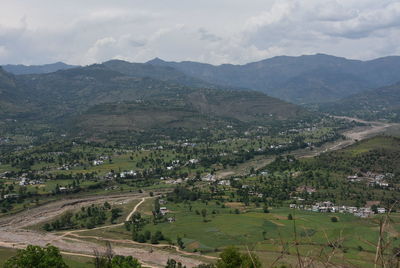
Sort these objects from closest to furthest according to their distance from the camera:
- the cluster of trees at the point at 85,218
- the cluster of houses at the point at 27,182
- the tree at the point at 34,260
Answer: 1. the tree at the point at 34,260
2. the cluster of trees at the point at 85,218
3. the cluster of houses at the point at 27,182

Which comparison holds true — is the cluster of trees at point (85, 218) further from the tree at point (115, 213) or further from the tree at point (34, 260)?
the tree at point (34, 260)

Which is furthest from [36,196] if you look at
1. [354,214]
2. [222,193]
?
[354,214]

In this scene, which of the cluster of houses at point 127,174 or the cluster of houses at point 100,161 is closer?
the cluster of houses at point 127,174

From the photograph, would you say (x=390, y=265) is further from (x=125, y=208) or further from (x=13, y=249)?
(x=125, y=208)

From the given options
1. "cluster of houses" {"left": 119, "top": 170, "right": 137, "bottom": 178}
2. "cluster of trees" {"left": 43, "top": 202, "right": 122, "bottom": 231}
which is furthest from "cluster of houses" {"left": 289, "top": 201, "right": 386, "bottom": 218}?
"cluster of houses" {"left": 119, "top": 170, "right": 137, "bottom": 178}

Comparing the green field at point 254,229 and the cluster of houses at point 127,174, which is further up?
the cluster of houses at point 127,174

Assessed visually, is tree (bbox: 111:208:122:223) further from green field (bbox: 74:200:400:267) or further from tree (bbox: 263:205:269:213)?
tree (bbox: 263:205:269:213)

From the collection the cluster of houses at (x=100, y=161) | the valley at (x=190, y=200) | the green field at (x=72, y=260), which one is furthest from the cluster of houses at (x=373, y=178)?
the cluster of houses at (x=100, y=161)

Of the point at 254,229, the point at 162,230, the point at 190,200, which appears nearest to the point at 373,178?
the point at 254,229
